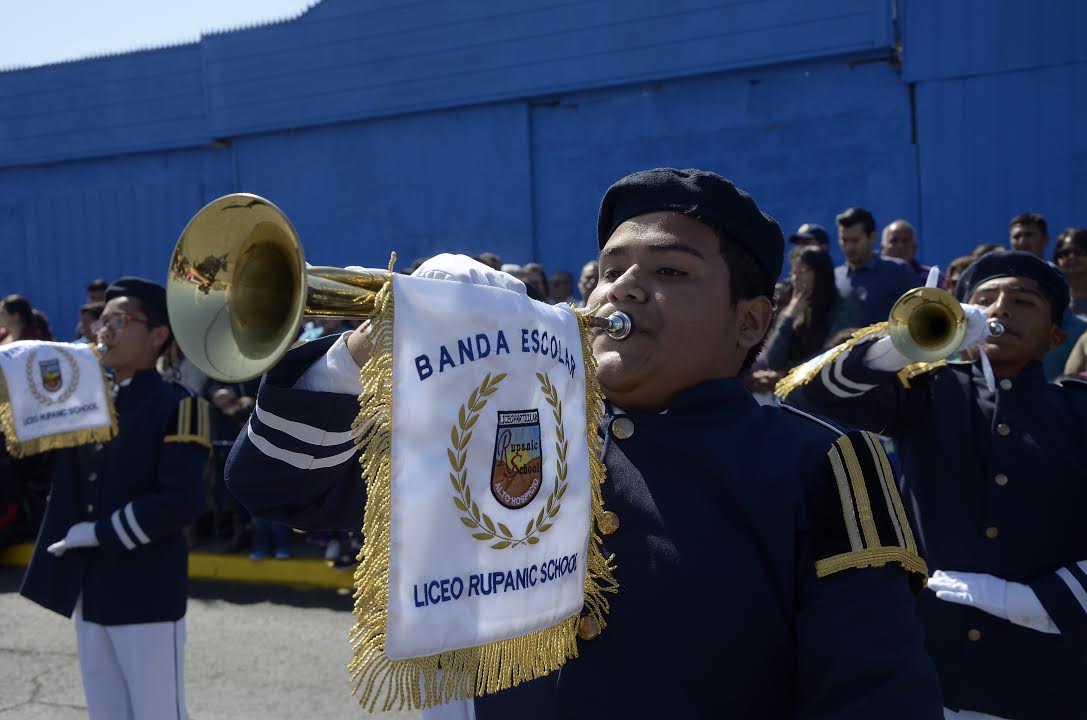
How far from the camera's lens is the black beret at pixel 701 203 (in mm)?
1928

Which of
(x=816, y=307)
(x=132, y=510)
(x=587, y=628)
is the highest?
(x=816, y=307)

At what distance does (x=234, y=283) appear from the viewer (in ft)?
5.65

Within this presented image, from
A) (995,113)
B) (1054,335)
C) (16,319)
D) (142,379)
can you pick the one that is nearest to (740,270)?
(1054,335)

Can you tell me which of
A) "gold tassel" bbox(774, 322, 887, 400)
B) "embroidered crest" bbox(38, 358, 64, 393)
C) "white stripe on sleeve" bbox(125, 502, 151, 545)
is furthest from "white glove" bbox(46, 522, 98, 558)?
"gold tassel" bbox(774, 322, 887, 400)

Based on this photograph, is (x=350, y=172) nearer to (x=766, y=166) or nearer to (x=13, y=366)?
(x=766, y=166)

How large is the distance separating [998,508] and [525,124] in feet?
29.6

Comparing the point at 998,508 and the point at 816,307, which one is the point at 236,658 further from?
the point at 998,508

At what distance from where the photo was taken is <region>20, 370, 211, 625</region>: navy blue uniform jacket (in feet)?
13.3

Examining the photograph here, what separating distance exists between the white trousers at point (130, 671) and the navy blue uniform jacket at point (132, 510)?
56 mm

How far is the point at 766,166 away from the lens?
10.2 m

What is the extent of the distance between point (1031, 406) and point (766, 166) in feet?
23.9

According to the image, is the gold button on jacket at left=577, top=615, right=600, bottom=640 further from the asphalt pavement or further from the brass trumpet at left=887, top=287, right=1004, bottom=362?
the asphalt pavement

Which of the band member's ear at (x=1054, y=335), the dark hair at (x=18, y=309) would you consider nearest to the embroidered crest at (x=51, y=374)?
the band member's ear at (x=1054, y=335)

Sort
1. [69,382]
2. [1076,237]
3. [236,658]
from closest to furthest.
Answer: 1. [69,382]
2. [236,658]
3. [1076,237]
